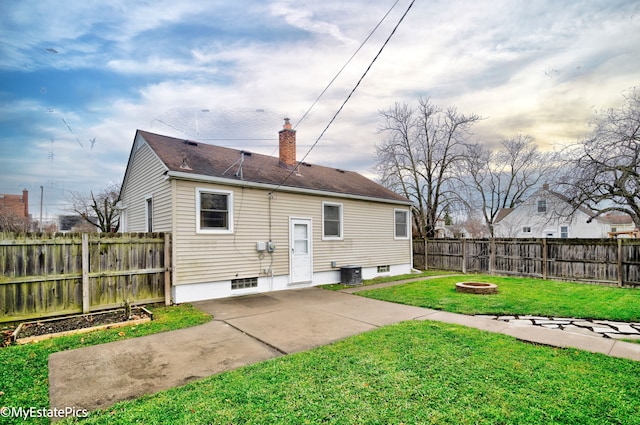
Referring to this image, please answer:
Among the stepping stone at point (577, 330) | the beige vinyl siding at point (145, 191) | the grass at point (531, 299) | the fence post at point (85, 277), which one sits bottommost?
the grass at point (531, 299)

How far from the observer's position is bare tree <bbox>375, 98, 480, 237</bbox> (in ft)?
62.7

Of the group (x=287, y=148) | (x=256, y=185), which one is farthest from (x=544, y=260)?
(x=256, y=185)

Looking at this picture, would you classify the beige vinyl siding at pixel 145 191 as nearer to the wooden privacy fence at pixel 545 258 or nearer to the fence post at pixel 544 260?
the wooden privacy fence at pixel 545 258

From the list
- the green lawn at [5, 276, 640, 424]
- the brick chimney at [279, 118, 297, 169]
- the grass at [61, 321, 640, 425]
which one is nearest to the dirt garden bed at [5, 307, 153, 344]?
the green lawn at [5, 276, 640, 424]

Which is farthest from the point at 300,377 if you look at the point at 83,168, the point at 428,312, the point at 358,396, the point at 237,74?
the point at 83,168

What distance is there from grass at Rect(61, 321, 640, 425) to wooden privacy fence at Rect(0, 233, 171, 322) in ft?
15.4

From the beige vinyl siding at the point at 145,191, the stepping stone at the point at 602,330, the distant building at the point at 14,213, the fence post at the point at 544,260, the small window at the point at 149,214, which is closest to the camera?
the stepping stone at the point at 602,330

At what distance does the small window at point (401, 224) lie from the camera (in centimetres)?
1431

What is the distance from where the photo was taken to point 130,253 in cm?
732

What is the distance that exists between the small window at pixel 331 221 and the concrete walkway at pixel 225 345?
4.03 m

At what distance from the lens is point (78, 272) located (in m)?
6.54

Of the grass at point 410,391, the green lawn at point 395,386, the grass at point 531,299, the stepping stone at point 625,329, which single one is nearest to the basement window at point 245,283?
the grass at point 531,299

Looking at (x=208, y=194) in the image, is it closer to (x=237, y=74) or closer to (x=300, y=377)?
(x=237, y=74)

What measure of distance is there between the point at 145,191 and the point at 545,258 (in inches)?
550
